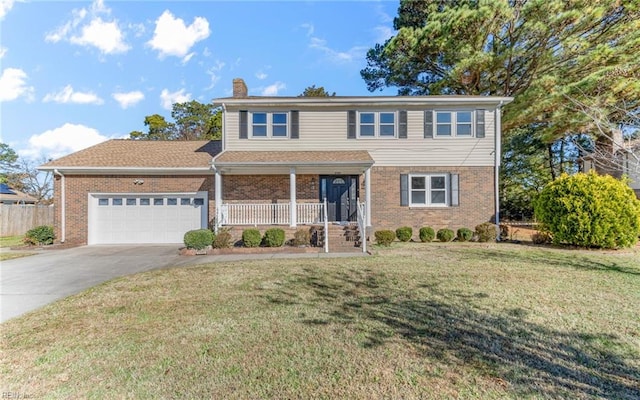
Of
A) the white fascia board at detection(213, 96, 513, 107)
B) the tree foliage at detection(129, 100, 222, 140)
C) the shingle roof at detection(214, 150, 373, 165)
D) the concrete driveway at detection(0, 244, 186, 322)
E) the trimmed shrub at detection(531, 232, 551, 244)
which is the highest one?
the tree foliage at detection(129, 100, 222, 140)

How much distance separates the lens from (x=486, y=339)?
3.64 metres

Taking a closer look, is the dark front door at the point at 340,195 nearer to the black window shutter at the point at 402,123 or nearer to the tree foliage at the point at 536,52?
the black window shutter at the point at 402,123

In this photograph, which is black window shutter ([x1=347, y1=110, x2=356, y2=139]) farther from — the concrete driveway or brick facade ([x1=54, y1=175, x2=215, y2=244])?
the concrete driveway

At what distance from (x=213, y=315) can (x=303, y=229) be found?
6856 millimetres

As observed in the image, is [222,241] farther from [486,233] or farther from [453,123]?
[453,123]

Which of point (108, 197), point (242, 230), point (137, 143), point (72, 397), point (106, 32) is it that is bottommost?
point (72, 397)

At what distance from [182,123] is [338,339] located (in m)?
35.4

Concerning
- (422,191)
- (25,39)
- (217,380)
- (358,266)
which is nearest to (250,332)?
(217,380)

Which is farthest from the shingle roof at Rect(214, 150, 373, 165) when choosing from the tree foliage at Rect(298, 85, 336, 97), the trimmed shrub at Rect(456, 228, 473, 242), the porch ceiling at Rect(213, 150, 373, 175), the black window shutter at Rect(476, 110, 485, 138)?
the tree foliage at Rect(298, 85, 336, 97)

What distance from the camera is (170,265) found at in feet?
28.0

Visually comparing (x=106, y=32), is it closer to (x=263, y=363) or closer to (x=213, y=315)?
(x=213, y=315)

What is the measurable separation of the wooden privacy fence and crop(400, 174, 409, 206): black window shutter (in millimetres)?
19517

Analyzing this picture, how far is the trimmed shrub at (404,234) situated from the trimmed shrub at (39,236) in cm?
1346

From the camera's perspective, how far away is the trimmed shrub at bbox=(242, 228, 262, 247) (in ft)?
35.1
